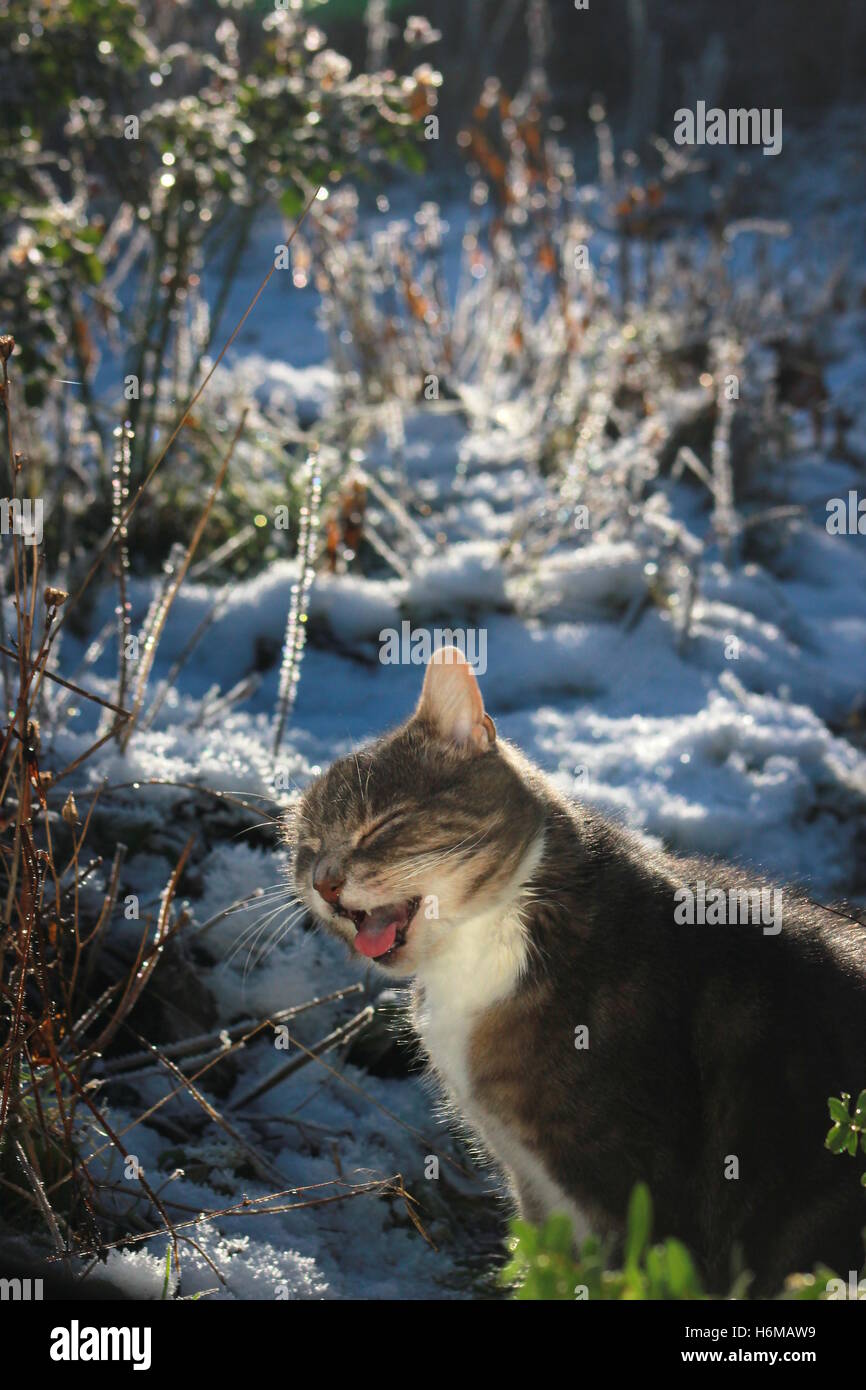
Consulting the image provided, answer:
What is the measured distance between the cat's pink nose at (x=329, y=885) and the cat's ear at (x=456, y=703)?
1.05 feet

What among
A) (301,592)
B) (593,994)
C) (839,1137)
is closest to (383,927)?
(593,994)

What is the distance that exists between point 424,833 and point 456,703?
0.24 meters

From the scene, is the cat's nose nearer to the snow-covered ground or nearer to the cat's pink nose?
the cat's pink nose

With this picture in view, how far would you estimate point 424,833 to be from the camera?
2195 millimetres

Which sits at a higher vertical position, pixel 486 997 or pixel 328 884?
pixel 328 884

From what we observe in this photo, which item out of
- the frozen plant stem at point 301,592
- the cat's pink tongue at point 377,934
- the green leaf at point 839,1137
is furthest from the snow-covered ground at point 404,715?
the green leaf at point 839,1137

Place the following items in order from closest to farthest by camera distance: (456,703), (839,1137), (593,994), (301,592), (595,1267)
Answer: (595,1267)
(839,1137)
(593,994)
(456,703)
(301,592)

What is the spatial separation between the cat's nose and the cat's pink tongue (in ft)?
0.22

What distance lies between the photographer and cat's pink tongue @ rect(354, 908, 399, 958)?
2172 mm

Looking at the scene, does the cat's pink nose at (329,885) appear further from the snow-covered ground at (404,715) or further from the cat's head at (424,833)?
the snow-covered ground at (404,715)

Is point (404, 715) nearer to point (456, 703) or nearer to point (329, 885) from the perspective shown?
point (456, 703)

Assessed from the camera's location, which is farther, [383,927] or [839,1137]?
[383,927]
